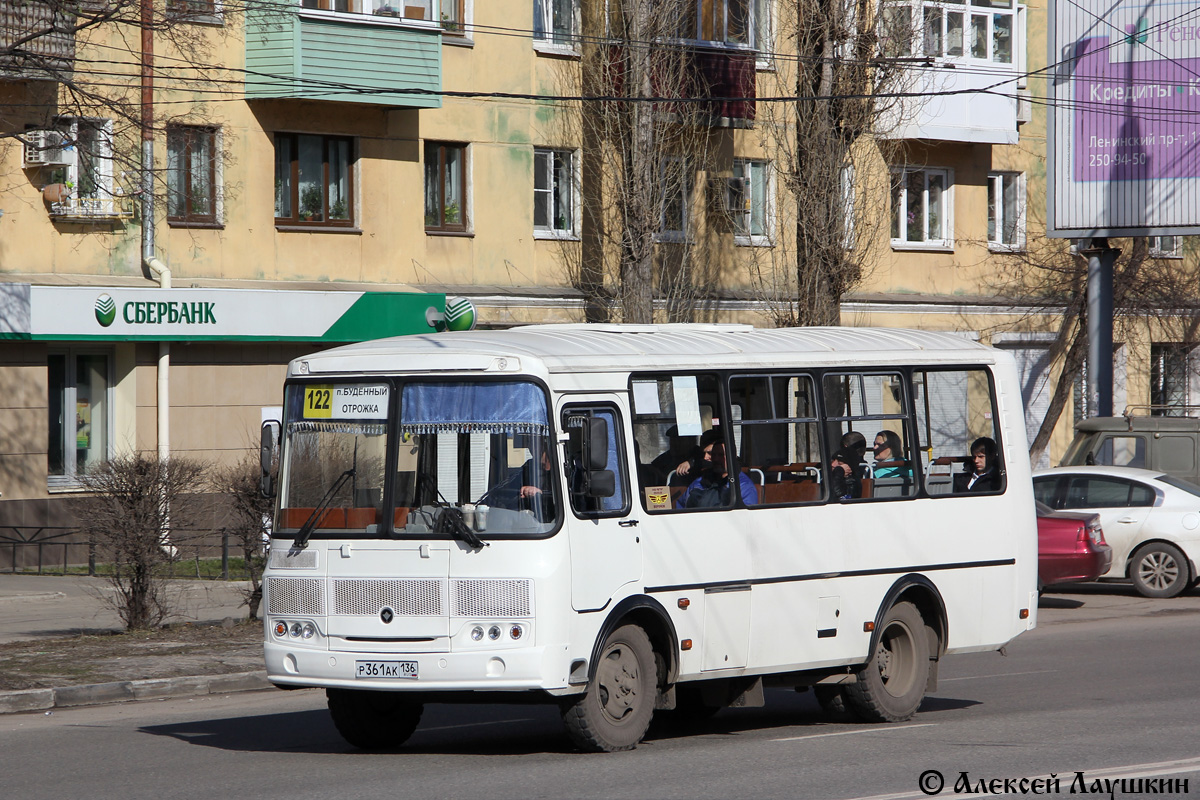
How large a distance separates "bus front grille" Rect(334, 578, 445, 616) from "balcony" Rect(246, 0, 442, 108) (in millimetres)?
17064

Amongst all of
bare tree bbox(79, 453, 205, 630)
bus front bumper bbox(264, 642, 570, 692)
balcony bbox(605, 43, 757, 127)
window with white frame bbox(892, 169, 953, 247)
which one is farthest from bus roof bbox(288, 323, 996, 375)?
window with white frame bbox(892, 169, 953, 247)

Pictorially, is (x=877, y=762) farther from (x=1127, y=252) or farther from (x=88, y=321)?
(x=1127, y=252)

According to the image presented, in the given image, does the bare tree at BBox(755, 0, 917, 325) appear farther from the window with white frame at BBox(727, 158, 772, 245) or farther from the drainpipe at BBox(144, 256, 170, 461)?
the drainpipe at BBox(144, 256, 170, 461)

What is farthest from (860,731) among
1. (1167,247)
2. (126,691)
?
(1167,247)

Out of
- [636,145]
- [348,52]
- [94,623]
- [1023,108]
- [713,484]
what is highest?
[1023,108]

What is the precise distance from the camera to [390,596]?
377 inches

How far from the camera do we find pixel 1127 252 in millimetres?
36906

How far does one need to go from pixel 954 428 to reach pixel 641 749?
3.40m

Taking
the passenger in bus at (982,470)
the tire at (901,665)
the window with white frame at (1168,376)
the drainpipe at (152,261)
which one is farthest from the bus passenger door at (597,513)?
the window with white frame at (1168,376)

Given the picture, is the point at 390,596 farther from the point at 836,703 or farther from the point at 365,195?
the point at 365,195

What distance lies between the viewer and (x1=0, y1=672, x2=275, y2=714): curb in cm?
1248

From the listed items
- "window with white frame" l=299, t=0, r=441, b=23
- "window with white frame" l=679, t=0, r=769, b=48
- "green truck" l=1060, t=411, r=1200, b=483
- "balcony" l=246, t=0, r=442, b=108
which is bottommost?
"green truck" l=1060, t=411, r=1200, b=483

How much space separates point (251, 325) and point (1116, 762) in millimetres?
18615

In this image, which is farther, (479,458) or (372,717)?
(372,717)
